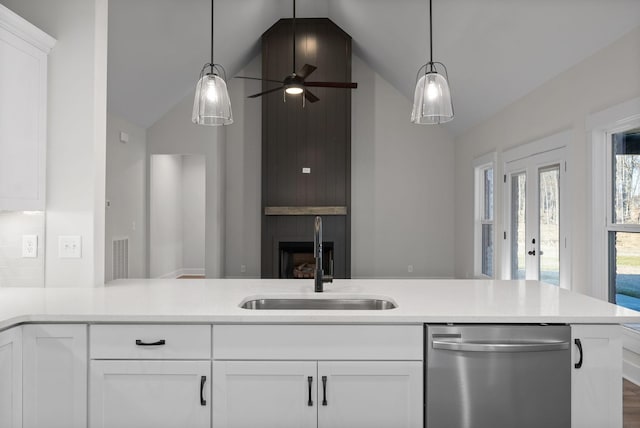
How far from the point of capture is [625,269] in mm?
3283

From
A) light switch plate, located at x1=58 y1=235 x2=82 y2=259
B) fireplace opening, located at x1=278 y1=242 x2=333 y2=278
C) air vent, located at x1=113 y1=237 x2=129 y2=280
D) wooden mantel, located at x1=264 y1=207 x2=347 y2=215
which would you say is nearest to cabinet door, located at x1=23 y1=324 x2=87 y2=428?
light switch plate, located at x1=58 y1=235 x2=82 y2=259

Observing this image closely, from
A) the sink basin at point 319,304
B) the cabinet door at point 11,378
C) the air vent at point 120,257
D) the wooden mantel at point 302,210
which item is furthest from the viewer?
the wooden mantel at point 302,210

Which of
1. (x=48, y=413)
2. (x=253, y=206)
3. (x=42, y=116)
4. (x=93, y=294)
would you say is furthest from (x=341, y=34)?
(x=48, y=413)

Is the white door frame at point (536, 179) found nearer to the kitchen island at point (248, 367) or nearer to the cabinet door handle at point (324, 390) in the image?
the kitchen island at point (248, 367)

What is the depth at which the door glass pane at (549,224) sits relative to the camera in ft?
13.7

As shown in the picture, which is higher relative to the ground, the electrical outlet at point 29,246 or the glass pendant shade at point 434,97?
the glass pendant shade at point 434,97

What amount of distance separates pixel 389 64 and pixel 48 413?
233 inches

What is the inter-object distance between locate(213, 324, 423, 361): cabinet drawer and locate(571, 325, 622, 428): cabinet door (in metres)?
0.60

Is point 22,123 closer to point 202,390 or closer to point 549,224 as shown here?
point 202,390

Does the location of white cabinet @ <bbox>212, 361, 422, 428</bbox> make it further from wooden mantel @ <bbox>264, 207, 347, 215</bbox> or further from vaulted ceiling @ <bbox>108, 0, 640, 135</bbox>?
wooden mantel @ <bbox>264, 207, 347, 215</bbox>

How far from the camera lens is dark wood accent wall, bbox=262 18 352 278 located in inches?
256

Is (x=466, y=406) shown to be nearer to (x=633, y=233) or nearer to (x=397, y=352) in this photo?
(x=397, y=352)

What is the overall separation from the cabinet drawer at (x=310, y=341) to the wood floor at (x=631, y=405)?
179 cm

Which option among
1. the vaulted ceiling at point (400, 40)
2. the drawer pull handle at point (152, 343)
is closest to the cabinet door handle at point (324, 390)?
the drawer pull handle at point (152, 343)
